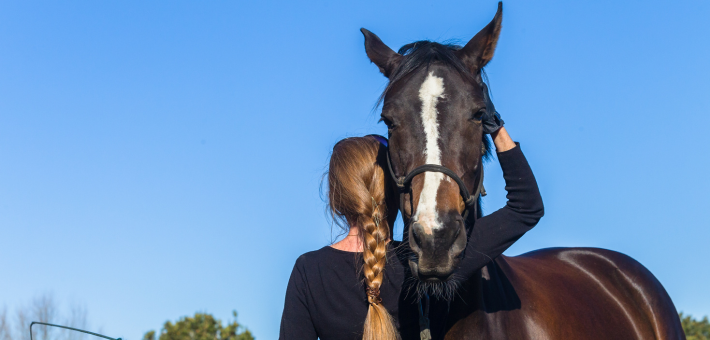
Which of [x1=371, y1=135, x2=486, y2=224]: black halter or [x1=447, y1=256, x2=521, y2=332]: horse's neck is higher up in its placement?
[x1=371, y1=135, x2=486, y2=224]: black halter

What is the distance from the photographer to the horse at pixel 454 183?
234 cm

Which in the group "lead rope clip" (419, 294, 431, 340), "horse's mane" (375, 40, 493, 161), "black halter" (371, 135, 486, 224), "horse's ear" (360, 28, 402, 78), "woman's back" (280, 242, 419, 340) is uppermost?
"horse's ear" (360, 28, 402, 78)

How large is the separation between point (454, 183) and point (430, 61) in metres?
0.64

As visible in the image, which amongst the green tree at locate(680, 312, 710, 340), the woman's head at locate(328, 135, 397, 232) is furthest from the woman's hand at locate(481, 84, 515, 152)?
the green tree at locate(680, 312, 710, 340)

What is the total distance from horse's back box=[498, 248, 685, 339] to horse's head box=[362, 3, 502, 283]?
92 cm

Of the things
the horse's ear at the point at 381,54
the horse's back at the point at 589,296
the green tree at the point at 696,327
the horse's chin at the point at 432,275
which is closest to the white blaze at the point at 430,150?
the horse's chin at the point at 432,275

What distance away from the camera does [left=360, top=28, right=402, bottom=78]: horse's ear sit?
3131mm

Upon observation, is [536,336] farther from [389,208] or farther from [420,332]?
[389,208]

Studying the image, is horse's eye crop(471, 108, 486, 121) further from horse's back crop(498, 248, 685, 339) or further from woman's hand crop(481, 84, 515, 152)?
horse's back crop(498, 248, 685, 339)

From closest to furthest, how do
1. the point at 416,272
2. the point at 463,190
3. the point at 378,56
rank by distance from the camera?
the point at 416,272
the point at 463,190
the point at 378,56

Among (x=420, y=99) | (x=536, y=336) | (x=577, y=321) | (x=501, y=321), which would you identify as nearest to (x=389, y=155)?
(x=420, y=99)

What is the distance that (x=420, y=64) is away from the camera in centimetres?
282

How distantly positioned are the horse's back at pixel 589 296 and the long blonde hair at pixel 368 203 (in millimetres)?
886

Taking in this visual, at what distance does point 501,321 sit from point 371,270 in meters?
0.77
